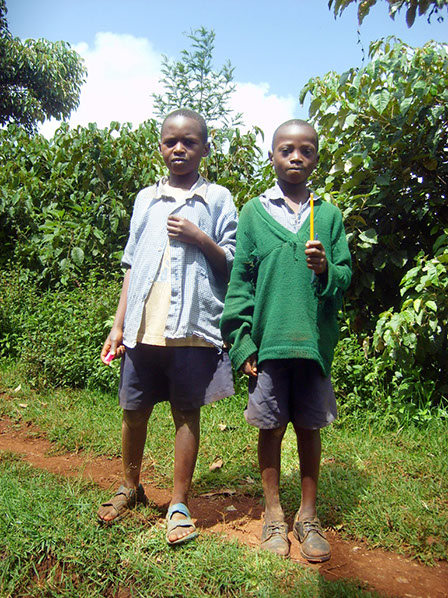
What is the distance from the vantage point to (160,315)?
92.0 inches

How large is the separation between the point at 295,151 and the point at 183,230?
0.57m

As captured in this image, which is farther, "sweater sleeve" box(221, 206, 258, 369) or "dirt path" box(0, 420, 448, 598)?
"sweater sleeve" box(221, 206, 258, 369)

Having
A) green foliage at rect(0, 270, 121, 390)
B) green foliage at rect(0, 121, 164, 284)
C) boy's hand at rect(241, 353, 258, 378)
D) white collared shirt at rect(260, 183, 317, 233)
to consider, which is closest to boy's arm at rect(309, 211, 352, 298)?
white collared shirt at rect(260, 183, 317, 233)

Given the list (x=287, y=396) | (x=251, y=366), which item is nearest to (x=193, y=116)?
(x=251, y=366)

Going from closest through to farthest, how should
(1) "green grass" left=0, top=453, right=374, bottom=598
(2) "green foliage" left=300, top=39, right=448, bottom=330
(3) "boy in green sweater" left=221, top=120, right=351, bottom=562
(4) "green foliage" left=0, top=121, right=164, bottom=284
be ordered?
(1) "green grass" left=0, top=453, right=374, bottom=598, (3) "boy in green sweater" left=221, top=120, right=351, bottom=562, (2) "green foliage" left=300, top=39, right=448, bottom=330, (4) "green foliage" left=0, top=121, right=164, bottom=284

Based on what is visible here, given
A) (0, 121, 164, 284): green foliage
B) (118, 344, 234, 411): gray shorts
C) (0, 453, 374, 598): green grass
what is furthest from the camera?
(0, 121, 164, 284): green foliage

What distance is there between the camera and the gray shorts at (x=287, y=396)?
7.45 ft

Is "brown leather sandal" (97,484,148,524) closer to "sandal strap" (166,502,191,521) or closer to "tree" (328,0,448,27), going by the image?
"sandal strap" (166,502,191,521)

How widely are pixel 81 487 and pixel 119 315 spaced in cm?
91

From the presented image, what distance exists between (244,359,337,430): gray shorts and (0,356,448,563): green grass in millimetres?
585

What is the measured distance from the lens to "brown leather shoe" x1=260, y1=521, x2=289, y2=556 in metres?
2.23

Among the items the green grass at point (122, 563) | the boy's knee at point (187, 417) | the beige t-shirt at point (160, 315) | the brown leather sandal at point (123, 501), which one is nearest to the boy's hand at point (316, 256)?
the beige t-shirt at point (160, 315)

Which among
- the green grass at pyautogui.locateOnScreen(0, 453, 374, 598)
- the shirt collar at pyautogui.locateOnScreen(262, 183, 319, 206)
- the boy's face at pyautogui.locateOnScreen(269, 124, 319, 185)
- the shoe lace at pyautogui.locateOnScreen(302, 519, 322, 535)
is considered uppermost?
the boy's face at pyautogui.locateOnScreen(269, 124, 319, 185)

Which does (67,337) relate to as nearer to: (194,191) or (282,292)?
(194,191)
